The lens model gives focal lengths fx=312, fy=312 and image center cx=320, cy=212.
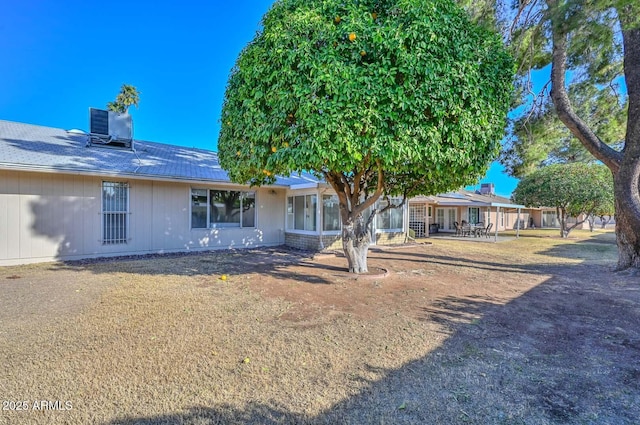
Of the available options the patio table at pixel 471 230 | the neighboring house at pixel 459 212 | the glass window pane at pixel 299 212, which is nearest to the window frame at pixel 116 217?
the glass window pane at pixel 299 212

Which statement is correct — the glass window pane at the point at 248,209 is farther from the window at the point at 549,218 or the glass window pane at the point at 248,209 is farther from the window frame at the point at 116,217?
the window at the point at 549,218

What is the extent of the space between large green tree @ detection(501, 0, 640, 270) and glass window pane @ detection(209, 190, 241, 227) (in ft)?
32.8

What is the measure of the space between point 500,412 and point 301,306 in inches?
125

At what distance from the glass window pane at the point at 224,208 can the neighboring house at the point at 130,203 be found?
4cm

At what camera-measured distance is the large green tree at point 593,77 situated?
21.0ft

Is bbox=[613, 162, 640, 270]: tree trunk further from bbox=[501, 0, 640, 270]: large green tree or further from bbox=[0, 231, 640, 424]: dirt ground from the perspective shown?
bbox=[0, 231, 640, 424]: dirt ground

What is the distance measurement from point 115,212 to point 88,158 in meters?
1.82

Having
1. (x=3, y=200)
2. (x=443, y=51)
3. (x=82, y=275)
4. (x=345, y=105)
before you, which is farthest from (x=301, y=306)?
(x=3, y=200)

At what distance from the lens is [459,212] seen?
84.1 ft

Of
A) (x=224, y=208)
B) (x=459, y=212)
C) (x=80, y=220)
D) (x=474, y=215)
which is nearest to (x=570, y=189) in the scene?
(x=459, y=212)

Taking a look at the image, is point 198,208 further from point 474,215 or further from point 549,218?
point 549,218

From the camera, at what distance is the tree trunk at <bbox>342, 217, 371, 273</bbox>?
24.8 ft

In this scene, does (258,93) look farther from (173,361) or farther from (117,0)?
(117,0)

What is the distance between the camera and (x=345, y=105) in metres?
5.02
